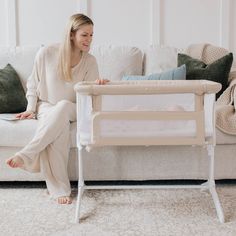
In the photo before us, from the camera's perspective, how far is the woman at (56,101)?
222cm

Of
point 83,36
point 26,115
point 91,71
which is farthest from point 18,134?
point 83,36

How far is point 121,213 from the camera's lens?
6.72ft

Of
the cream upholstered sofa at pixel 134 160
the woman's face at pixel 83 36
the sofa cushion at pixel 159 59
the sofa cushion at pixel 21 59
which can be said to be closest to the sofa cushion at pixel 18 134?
the cream upholstered sofa at pixel 134 160

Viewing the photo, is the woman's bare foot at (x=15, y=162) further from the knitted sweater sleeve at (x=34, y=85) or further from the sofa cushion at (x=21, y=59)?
the sofa cushion at (x=21, y=59)

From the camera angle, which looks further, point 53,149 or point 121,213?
point 53,149

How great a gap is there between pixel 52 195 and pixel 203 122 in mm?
907

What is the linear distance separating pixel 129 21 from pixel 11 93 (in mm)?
1139

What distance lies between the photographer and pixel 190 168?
96.4 inches

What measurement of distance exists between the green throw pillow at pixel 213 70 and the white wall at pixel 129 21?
521 mm

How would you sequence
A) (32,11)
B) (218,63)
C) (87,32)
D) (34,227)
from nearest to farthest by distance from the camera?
(34,227)
(87,32)
(218,63)
(32,11)

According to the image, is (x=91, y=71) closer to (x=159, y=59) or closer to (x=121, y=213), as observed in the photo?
(x=159, y=59)

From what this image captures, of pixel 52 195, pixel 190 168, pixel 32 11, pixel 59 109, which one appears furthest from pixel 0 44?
pixel 190 168

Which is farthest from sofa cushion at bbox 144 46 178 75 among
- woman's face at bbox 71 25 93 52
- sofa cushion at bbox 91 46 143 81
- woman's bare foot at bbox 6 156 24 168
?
woman's bare foot at bbox 6 156 24 168

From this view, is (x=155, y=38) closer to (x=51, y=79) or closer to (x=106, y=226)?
(x=51, y=79)
